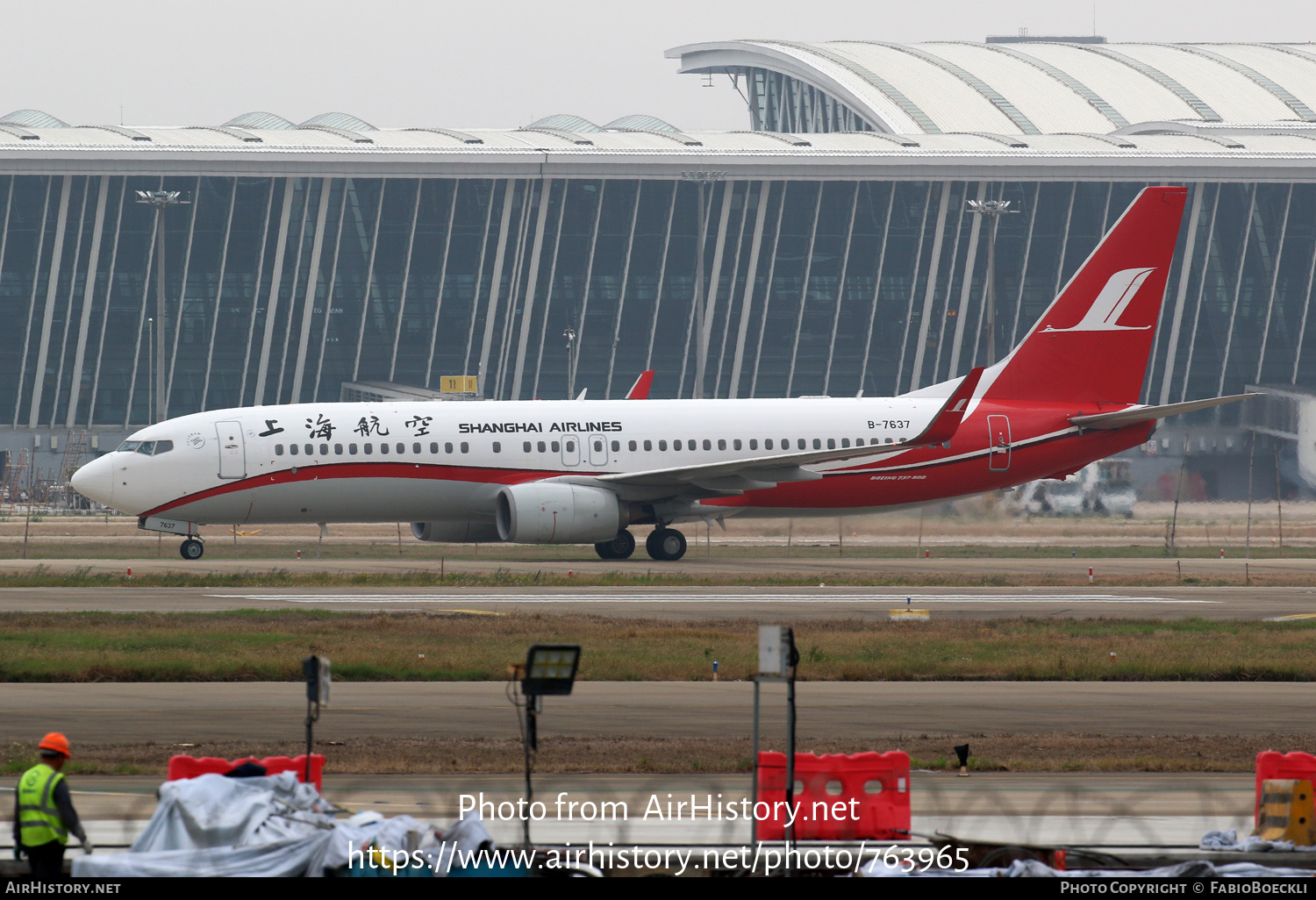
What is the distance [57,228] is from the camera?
84.5 meters

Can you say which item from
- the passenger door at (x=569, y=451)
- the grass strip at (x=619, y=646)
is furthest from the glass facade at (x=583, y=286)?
the grass strip at (x=619, y=646)

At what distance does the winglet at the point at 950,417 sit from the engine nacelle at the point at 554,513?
7636 millimetres

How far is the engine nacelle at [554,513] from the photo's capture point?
39.2m

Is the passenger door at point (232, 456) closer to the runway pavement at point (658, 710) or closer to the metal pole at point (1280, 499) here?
the runway pavement at point (658, 710)

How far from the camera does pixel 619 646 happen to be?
24.0m

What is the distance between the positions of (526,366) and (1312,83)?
59388mm

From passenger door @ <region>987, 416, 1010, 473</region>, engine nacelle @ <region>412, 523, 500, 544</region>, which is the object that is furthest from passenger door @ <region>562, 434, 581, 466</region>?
passenger door @ <region>987, 416, 1010, 473</region>

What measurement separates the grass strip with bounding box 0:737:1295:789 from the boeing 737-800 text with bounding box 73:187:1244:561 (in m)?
23.0

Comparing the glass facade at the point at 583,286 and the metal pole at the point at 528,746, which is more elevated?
the glass facade at the point at 583,286

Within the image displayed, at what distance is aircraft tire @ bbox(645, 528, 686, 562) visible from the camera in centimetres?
4262

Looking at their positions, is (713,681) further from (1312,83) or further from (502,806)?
(1312,83)

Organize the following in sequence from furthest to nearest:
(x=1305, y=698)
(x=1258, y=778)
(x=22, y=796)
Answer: (x=1305, y=698), (x=1258, y=778), (x=22, y=796)

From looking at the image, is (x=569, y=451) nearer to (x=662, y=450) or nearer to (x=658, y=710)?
(x=662, y=450)

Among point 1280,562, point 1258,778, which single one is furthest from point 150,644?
point 1280,562
